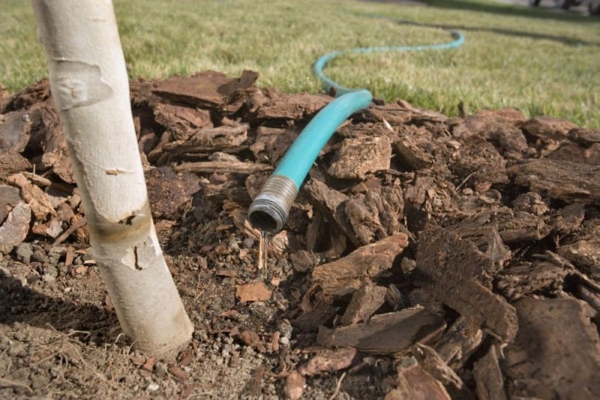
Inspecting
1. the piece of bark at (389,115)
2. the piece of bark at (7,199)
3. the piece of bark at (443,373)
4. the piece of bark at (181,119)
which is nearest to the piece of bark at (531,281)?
the piece of bark at (443,373)

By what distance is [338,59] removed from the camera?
17.3ft

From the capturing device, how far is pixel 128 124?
1.34 m

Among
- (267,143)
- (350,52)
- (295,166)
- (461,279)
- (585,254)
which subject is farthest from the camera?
(350,52)

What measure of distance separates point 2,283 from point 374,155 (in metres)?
1.57

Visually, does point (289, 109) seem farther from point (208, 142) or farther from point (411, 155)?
point (411, 155)

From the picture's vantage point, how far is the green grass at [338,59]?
13.1 feet

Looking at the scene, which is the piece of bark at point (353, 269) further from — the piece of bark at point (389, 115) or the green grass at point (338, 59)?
the green grass at point (338, 59)

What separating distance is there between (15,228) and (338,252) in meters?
1.35

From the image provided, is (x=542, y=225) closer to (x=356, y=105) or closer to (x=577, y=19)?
(x=356, y=105)

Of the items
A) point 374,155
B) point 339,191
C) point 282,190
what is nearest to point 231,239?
point 282,190

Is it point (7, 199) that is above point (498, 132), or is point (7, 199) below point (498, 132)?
below

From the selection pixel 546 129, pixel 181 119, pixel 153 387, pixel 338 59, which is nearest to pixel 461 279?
pixel 153 387

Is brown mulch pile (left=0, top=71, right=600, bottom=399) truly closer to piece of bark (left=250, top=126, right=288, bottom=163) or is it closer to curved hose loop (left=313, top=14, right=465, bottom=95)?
piece of bark (left=250, top=126, right=288, bottom=163)

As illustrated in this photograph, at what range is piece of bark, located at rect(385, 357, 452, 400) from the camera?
57.9 inches
